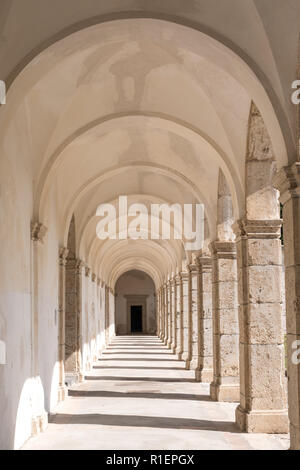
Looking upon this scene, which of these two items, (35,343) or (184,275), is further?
(184,275)

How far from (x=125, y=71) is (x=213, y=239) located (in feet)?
13.5

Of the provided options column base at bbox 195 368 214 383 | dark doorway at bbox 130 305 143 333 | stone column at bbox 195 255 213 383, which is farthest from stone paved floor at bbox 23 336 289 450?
dark doorway at bbox 130 305 143 333

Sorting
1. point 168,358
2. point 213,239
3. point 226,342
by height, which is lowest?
point 168,358

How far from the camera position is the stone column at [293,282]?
5.75 meters

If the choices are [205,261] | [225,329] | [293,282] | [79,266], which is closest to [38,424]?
[225,329]

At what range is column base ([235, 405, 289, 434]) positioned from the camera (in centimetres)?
791

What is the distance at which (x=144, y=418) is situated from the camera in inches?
363

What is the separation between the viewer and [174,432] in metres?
8.13

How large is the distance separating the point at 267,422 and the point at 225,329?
10.0ft

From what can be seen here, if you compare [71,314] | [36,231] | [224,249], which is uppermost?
[36,231]

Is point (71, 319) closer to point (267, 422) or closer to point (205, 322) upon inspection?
point (205, 322)

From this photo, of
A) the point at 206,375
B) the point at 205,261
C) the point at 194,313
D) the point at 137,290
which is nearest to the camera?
the point at 206,375
